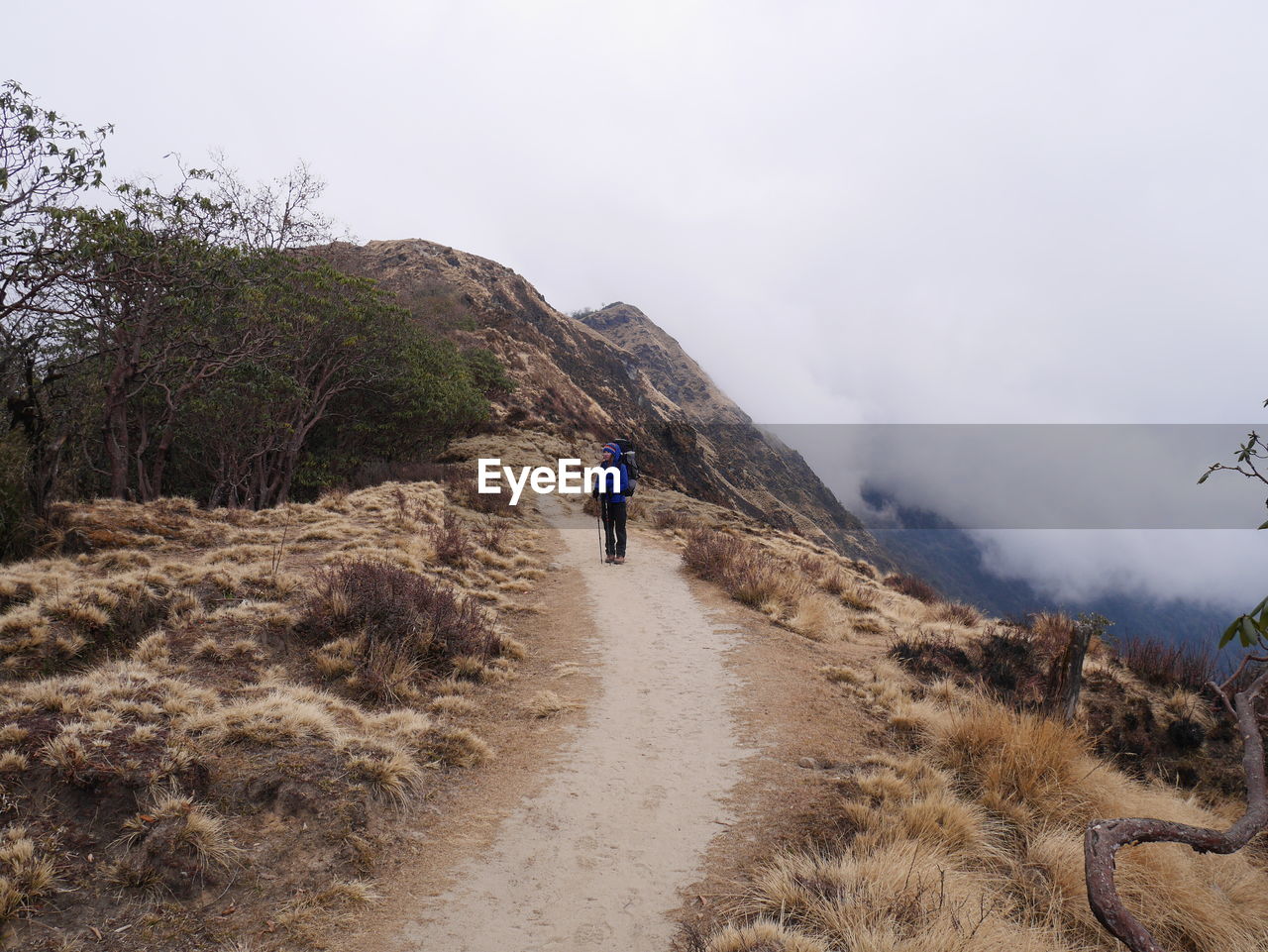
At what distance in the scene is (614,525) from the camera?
1422 cm

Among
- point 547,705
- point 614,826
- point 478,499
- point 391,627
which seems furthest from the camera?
point 478,499

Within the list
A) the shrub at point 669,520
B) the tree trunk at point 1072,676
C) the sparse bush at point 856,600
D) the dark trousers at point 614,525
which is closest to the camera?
the tree trunk at point 1072,676

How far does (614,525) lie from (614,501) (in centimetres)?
72

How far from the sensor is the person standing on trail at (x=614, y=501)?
13.1 meters

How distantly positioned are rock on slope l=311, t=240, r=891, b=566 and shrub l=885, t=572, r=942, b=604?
11882mm

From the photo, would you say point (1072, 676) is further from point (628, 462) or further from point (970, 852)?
point (628, 462)

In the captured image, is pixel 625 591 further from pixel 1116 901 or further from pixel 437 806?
pixel 1116 901

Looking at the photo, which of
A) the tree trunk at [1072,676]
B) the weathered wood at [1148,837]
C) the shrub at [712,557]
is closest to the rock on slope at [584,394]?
the shrub at [712,557]

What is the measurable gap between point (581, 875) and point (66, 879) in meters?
2.96

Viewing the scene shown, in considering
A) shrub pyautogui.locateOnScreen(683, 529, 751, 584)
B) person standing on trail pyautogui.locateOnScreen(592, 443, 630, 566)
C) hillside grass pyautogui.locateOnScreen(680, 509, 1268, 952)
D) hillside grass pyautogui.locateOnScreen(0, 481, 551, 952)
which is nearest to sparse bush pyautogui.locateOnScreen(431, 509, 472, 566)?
hillside grass pyautogui.locateOnScreen(0, 481, 551, 952)

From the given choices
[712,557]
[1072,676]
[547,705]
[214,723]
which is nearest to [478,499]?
[712,557]

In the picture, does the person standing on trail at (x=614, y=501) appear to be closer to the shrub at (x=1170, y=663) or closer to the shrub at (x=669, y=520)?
the shrub at (x=669, y=520)

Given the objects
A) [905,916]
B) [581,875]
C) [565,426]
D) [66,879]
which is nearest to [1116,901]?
[905,916]

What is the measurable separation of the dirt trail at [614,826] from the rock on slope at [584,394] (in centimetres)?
2114
